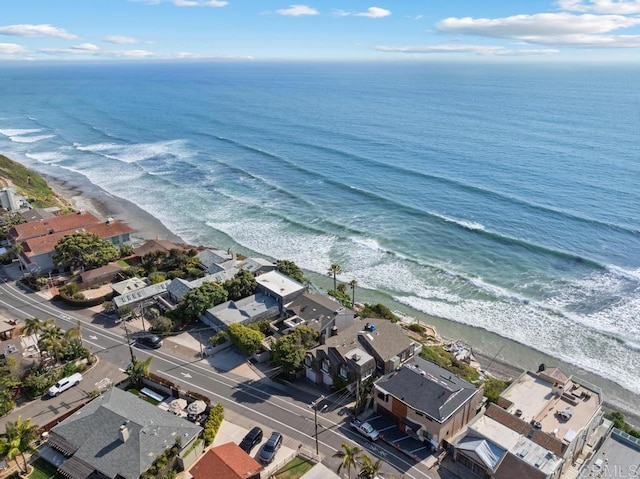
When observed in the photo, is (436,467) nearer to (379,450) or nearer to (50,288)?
(379,450)

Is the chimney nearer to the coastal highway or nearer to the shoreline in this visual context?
the coastal highway

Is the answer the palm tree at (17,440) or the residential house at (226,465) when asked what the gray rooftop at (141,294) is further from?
the residential house at (226,465)

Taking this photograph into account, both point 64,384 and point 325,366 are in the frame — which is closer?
point 64,384

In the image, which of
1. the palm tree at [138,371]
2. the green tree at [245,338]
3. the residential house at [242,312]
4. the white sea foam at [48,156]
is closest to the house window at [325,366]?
the green tree at [245,338]

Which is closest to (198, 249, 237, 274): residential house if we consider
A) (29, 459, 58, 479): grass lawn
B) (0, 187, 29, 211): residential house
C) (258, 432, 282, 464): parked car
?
(258, 432, 282, 464): parked car

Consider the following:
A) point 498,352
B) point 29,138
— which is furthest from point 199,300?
point 29,138

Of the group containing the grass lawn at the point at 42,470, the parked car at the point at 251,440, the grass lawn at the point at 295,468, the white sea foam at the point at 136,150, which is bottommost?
the grass lawn at the point at 42,470

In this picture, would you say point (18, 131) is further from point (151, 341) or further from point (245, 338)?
point (245, 338)
